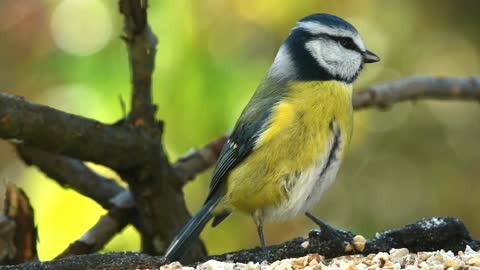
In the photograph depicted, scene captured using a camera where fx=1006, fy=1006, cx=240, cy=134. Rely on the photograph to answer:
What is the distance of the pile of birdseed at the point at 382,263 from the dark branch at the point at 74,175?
0.85 m

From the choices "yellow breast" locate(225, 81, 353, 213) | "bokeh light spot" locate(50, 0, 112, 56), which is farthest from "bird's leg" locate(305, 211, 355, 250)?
"bokeh light spot" locate(50, 0, 112, 56)

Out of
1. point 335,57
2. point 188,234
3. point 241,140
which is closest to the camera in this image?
point 188,234

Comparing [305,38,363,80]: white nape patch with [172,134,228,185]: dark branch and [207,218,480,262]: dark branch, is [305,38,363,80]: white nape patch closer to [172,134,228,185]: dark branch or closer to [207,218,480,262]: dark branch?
[172,134,228,185]: dark branch

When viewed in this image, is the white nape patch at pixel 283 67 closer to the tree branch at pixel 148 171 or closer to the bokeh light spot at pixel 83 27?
the tree branch at pixel 148 171

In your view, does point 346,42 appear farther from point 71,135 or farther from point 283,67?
point 71,135

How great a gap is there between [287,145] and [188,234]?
321 millimetres

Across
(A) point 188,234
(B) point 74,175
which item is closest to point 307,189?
(A) point 188,234

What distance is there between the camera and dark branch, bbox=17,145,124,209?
2.62 metres

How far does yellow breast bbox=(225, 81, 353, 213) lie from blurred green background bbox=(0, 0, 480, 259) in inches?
16.4

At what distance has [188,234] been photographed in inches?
94.8

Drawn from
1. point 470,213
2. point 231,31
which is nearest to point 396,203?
point 470,213

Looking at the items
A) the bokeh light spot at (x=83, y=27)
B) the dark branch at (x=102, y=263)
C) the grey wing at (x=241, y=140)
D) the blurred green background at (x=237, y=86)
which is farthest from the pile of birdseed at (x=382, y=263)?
the bokeh light spot at (x=83, y=27)

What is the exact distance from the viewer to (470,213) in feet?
11.8

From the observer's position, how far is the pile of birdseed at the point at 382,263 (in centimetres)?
178
